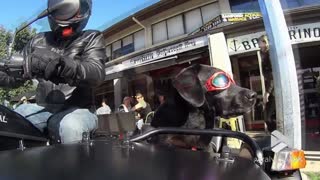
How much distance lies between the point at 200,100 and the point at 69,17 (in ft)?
3.75

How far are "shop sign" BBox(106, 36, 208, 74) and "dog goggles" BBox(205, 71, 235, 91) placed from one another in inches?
423

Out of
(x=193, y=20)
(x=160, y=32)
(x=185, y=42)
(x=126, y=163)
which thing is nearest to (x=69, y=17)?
(x=126, y=163)

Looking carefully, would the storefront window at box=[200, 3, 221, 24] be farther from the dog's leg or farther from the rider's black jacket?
the rider's black jacket

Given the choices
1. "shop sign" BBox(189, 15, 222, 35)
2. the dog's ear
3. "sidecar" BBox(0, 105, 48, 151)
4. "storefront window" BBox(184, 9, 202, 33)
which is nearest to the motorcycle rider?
"sidecar" BBox(0, 105, 48, 151)

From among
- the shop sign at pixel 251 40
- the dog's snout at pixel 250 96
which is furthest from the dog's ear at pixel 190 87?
the shop sign at pixel 251 40

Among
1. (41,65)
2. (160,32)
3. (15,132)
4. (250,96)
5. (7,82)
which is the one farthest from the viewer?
(160,32)

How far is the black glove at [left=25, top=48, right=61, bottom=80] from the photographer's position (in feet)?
6.32

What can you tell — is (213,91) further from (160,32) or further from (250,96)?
(160,32)

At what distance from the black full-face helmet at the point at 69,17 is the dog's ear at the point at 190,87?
0.88m

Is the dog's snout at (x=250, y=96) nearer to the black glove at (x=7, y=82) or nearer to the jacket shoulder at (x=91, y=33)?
the jacket shoulder at (x=91, y=33)

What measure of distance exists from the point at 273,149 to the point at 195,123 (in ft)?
3.48

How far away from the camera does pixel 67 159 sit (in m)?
1.45

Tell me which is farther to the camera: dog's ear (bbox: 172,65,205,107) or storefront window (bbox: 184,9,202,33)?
storefront window (bbox: 184,9,202,33)

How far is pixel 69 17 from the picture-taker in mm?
2400
